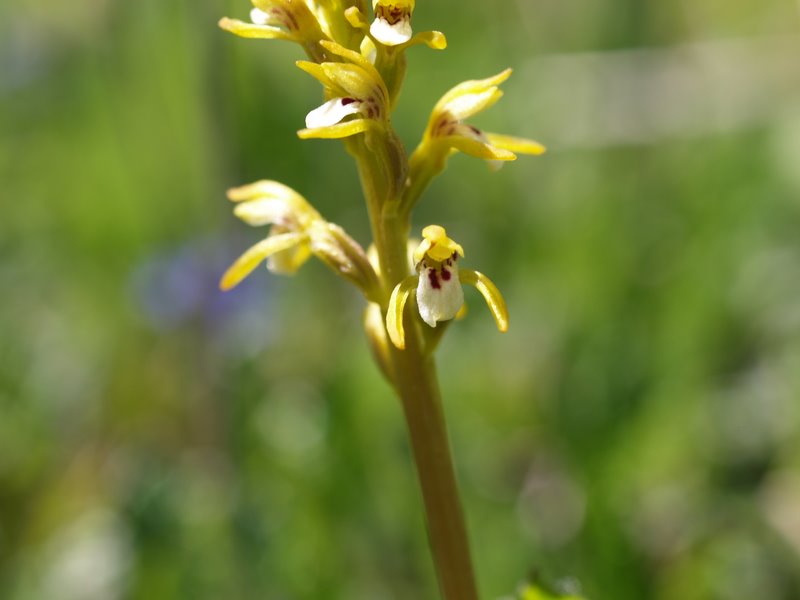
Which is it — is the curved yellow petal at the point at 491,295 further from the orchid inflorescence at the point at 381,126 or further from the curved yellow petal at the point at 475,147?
the curved yellow petal at the point at 475,147

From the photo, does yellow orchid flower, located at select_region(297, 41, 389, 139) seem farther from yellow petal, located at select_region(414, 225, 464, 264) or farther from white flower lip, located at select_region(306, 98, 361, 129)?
yellow petal, located at select_region(414, 225, 464, 264)

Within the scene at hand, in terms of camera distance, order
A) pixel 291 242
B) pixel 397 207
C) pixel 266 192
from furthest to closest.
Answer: pixel 266 192
pixel 291 242
pixel 397 207

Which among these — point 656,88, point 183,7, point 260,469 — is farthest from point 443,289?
point 183,7

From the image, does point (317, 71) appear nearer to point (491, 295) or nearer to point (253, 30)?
point (253, 30)

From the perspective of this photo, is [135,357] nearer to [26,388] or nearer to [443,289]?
[26,388]

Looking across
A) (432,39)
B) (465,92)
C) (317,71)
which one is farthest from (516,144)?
(317,71)
